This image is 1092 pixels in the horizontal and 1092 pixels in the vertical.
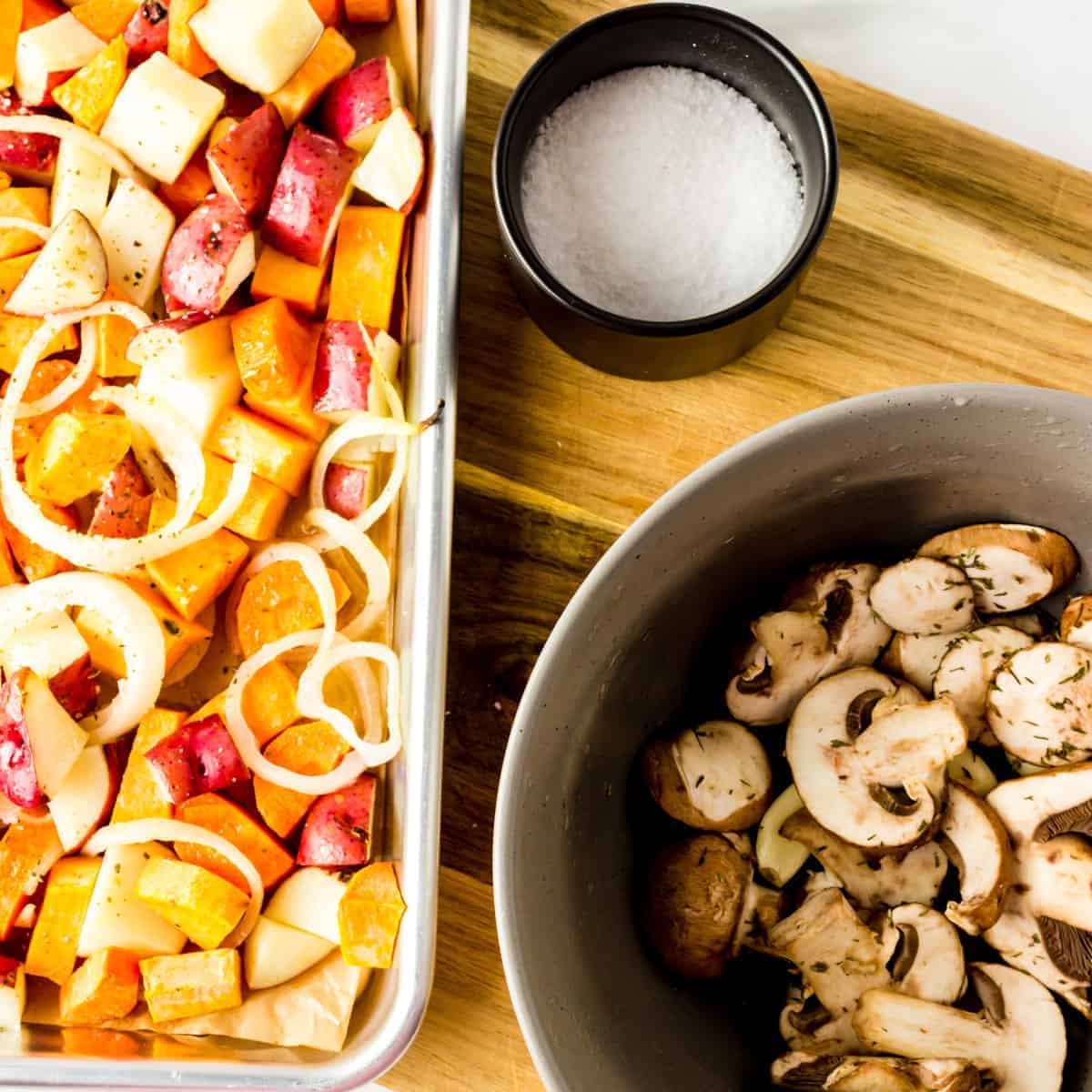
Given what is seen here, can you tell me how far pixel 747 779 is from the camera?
1081 mm

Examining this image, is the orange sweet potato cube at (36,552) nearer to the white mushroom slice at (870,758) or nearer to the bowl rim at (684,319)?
the bowl rim at (684,319)

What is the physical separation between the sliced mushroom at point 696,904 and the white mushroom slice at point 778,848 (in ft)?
0.09

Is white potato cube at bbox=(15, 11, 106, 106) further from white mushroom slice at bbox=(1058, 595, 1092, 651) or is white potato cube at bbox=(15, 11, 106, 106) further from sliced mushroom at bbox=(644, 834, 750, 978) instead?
white mushroom slice at bbox=(1058, 595, 1092, 651)

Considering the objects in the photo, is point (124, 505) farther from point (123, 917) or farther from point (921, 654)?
point (921, 654)

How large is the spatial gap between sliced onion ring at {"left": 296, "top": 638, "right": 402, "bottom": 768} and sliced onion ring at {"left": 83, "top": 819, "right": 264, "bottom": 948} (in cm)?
15

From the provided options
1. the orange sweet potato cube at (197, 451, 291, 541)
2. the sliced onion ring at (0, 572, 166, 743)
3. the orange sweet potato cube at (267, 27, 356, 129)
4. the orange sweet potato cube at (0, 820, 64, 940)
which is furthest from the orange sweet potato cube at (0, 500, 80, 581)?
the orange sweet potato cube at (267, 27, 356, 129)

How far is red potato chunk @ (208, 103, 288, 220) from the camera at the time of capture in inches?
47.4

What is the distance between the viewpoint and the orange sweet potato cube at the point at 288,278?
4.07ft

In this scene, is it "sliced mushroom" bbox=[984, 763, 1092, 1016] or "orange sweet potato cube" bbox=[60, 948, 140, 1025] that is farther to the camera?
"orange sweet potato cube" bbox=[60, 948, 140, 1025]

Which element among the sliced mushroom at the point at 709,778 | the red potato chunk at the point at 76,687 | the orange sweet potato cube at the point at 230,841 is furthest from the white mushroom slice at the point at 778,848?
the red potato chunk at the point at 76,687

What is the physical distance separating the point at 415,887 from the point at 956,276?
807 millimetres

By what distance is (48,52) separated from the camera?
1.24m

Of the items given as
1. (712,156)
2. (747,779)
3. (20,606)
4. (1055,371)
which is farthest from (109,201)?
(1055,371)

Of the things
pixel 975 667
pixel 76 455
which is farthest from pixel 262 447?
pixel 975 667
